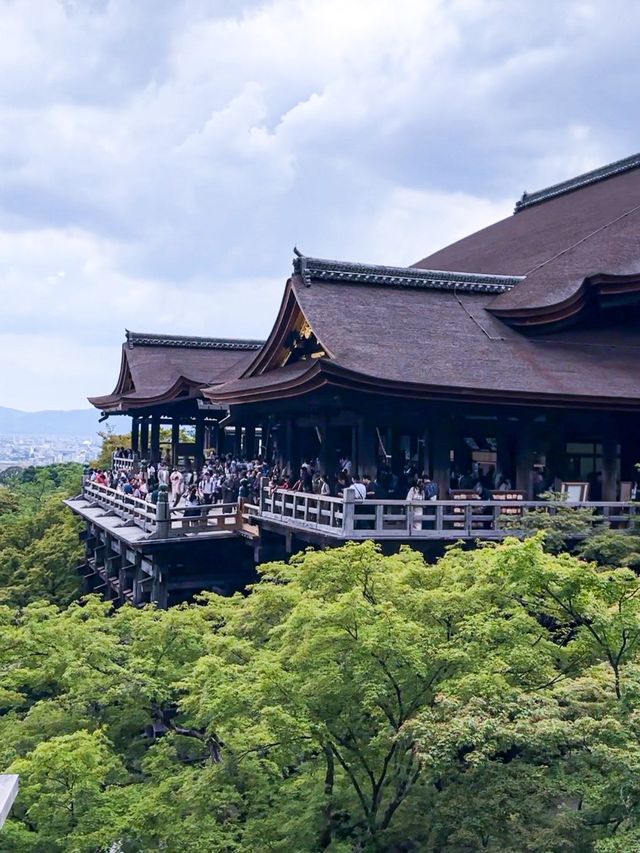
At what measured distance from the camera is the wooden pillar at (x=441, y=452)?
53.8 feet

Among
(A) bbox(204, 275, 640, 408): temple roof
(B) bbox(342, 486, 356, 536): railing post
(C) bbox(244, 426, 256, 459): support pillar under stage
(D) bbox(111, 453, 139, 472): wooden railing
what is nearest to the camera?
(B) bbox(342, 486, 356, 536): railing post

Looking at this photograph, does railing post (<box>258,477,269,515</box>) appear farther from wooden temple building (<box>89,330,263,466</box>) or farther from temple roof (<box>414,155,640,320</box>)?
wooden temple building (<box>89,330,263,466</box>)

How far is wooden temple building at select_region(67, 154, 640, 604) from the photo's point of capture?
15523mm

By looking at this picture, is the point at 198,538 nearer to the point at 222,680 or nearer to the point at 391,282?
the point at 391,282

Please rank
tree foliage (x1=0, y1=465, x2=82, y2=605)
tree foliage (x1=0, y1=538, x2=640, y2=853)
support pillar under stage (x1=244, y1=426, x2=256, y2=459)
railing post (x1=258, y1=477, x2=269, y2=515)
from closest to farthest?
tree foliage (x1=0, y1=538, x2=640, y2=853), railing post (x1=258, y1=477, x2=269, y2=515), tree foliage (x1=0, y1=465, x2=82, y2=605), support pillar under stage (x1=244, y1=426, x2=256, y2=459)

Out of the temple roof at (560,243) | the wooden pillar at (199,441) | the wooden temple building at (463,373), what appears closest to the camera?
the wooden temple building at (463,373)

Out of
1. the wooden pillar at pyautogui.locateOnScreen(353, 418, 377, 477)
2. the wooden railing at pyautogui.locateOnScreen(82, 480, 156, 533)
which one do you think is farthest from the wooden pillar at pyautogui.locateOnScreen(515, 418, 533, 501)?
the wooden railing at pyautogui.locateOnScreen(82, 480, 156, 533)

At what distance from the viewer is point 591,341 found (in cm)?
1902

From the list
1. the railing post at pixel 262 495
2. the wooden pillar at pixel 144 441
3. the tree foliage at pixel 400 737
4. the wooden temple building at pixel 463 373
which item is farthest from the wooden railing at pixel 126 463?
the tree foliage at pixel 400 737

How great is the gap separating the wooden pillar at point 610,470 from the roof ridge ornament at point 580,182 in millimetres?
14290

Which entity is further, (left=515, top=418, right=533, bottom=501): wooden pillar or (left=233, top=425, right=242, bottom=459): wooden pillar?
(left=233, top=425, right=242, bottom=459): wooden pillar

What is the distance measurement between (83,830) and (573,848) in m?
4.33

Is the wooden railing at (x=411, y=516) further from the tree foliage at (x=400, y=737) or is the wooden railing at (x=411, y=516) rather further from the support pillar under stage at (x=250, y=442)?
the support pillar under stage at (x=250, y=442)

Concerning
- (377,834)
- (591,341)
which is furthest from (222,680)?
(591,341)
